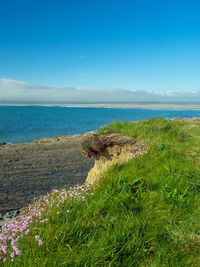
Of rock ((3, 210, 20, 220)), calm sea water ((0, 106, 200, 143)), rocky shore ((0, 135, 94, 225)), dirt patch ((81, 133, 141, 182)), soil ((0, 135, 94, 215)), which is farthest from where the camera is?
calm sea water ((0, 106, 200, 143))

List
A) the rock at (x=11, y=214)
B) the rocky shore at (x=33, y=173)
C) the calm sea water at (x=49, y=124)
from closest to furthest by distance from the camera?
the rock at (x=11, y=214)
the rocky shore at (x=33, y=173)
the calm sea water at (x=49, y=124)

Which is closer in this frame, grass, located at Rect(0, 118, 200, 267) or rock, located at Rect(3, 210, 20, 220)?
grass, located at Rect(0, 118, 200, 267)

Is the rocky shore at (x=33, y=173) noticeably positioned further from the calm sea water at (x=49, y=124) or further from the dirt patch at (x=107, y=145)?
the calm sea water at (x=49, y=124)

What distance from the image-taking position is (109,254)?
2801 millimetres

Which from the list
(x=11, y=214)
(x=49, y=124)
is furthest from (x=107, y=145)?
(x=49, y=124)

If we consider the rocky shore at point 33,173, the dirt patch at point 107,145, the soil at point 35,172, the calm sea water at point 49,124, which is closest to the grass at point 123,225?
the dirt patch at point 107,145

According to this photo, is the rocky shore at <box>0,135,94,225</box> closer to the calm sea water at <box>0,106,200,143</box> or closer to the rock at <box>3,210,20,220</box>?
the rock at <box>3,210,20,220</box>

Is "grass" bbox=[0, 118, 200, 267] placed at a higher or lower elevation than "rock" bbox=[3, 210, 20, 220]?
higher

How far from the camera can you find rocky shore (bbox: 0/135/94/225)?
1228 centimetres

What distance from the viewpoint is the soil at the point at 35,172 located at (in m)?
12.7

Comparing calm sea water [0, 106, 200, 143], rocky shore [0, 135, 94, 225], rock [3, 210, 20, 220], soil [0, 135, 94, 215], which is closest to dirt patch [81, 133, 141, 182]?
calm sea water [0, 106, 200, 143]

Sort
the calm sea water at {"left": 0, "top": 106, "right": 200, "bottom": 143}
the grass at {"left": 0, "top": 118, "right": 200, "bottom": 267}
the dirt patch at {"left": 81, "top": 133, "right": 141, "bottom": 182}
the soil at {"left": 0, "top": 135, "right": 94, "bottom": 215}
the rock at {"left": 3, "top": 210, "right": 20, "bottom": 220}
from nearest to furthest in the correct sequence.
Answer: the grass at {"left": 0, "top": 118, "right": 200, "bottom": 267}, the dirt patch at {"left": 81, "top": 133, "right": 141, "bottom": 182}, the rock at {"left": 3, "top": 210, "right": 20, "bottom": 220}, the soil at {"left": 0, "top": 135, "right": 94, "bottom": 215}, the calm sea water at {"left": 0, "top": 106, "right": 200, "bottom": 143}

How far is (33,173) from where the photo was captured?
16281 millimetres

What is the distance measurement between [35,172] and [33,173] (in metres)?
0.25
